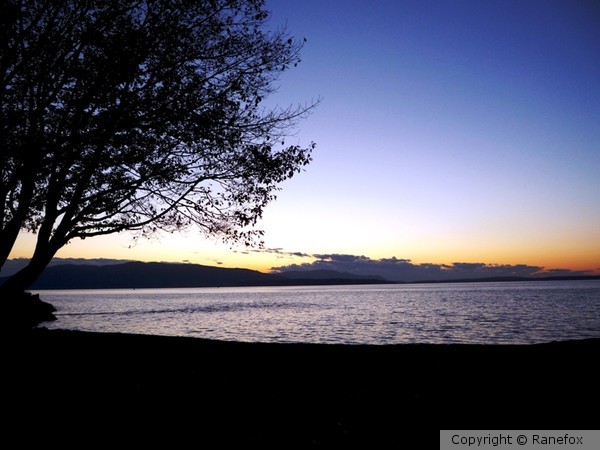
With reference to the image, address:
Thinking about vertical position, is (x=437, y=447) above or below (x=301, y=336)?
above

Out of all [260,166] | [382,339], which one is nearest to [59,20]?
[260,166]

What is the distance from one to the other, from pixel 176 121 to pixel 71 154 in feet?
9.47

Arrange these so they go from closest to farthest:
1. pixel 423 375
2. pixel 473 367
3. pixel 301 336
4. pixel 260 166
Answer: pixel 423 375 → pixel 473 367 → pixel 260 166 → pixel 301 336

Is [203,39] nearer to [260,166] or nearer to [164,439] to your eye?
[260,166]

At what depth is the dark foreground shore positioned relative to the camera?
280 inches

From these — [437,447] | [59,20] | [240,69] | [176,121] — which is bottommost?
[437,447]

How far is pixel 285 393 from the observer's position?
29.2 feet

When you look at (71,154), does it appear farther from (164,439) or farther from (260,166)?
(164,439)

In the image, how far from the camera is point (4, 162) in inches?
433

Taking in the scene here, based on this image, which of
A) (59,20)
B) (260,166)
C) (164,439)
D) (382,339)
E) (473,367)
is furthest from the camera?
(382,339)

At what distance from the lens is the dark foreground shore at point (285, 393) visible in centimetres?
712

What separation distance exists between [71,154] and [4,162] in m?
1.70

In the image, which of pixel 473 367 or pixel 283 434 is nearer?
pixel 283 434

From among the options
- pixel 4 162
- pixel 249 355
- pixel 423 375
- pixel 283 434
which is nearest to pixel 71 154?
pixel 4 162
